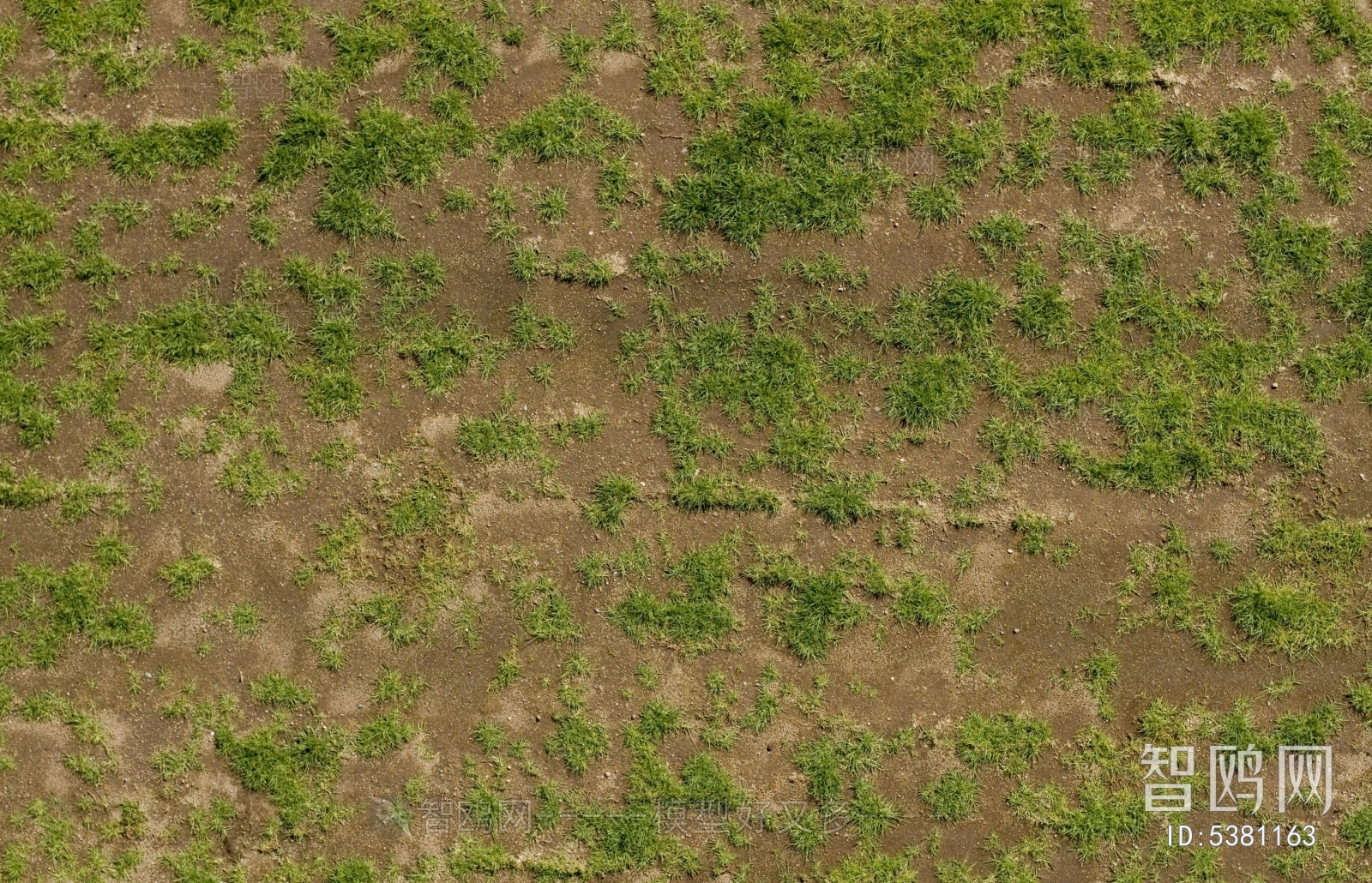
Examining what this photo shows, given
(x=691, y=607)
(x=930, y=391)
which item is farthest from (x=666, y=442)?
(x=930, y=391)

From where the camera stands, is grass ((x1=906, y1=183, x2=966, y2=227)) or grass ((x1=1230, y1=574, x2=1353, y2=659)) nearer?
grass ((x1=1230, y1=574, x2=1353, y2=659))

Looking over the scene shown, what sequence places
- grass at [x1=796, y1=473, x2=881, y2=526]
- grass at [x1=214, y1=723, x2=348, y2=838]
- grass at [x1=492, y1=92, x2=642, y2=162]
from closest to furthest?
grass at [x1=214, y1=723, x2=348, y2=838]
grass at [x1=796, y1=473, x2=881, y2=526]
grass at [x1=492, y1=92, x2=642, y2=162]

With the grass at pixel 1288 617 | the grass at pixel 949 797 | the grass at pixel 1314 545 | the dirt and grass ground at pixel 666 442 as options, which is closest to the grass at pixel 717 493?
the dirt and grass ground at pixel 666 442

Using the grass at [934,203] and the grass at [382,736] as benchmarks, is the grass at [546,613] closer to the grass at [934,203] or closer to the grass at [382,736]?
the grass at [382,736]

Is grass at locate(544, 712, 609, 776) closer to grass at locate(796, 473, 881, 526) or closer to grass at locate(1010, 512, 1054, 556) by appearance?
grass at locate(796, 473, 881, 526)

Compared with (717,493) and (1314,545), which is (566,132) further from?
A: (1314,545)

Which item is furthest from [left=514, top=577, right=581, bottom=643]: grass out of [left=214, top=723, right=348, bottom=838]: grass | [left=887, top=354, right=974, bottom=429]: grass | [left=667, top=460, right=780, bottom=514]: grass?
[left=887, top=354, right=974, bottom=429]: grass
